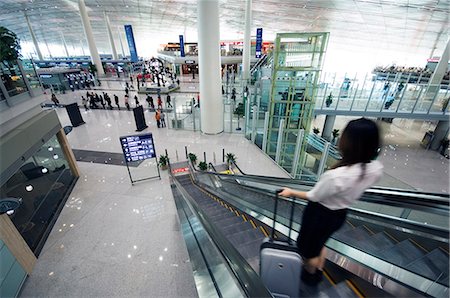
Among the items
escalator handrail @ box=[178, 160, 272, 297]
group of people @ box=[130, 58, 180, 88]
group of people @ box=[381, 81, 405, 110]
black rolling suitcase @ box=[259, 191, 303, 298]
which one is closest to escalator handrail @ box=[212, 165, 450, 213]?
black rolling suitcase @ box=[259, 191, 303, 298]

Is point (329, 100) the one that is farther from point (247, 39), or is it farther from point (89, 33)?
point (89, 33)

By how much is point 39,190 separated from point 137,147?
3.13 metres

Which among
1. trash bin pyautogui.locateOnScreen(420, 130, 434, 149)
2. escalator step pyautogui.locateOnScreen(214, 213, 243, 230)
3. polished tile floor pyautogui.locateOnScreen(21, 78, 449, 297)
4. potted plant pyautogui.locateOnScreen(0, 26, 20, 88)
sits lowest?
trash bin pyautogui.locateOnScreen(420, 130, 434, 149)

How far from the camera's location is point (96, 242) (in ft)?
16.9

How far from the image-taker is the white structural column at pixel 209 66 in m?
10.4

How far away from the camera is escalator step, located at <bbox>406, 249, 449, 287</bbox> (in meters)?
1.89

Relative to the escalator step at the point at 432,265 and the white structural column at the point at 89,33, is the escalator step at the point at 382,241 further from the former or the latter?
the white structural column at the point at 89,33

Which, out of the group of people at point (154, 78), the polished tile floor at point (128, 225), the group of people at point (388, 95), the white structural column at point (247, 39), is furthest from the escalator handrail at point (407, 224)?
the group of people at point (154, 78)

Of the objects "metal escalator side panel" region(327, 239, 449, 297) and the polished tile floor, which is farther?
the polished tile floor

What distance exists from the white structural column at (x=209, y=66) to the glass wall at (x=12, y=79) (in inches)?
308

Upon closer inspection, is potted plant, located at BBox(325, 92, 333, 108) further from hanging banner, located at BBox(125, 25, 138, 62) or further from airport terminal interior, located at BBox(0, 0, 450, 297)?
hanging banner, located at BBox(125, 25, 138, 62)

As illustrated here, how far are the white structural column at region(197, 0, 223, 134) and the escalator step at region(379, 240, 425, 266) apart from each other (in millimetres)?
11000

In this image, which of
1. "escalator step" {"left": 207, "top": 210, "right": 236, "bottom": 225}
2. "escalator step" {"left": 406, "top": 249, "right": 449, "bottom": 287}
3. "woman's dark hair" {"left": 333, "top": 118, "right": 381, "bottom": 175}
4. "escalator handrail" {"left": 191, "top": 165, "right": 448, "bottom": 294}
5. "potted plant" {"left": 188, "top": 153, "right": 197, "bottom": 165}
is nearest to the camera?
"woman's dark hair" {"left": 333, "top": 118, "right": 381, "bottom": 175}

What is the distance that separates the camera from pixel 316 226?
1639 millimetres
